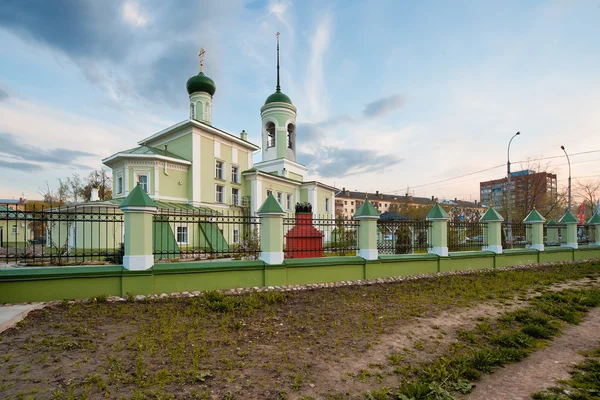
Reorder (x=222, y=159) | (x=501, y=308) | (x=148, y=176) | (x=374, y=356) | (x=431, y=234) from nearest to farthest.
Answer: (x=374, y=356) → (x=501, y=308) → (x=431, y=234) → (x=148, y=176) → (x=222, y=159)

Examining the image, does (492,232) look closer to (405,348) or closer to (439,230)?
(439,230)

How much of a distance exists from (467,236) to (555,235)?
604cm

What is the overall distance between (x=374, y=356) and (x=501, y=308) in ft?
12.0

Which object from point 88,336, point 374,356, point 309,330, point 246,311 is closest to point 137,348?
point 88,336

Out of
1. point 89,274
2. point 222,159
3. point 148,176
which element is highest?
point 222,159

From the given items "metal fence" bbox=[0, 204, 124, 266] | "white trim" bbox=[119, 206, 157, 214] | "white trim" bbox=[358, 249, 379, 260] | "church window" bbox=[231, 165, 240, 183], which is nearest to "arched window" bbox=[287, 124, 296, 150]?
"church window" bbox=[231, 165, 240, 183]

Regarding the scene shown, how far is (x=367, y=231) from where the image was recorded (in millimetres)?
8867

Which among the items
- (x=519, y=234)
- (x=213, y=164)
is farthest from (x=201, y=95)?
(x=519, y=234)

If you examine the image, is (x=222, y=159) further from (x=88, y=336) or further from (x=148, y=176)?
(x=88, y=336)

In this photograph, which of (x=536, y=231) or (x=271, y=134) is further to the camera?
(x=271, y=134)

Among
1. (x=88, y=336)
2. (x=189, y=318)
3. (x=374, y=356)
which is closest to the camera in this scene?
(x=374, y=356)

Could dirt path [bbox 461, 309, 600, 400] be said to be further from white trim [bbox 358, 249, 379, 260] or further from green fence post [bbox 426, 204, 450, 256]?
green fence post [bbox 426, 204, 450, 256]

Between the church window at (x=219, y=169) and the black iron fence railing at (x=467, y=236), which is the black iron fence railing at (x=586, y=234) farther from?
the church window at (x=219, y=169)

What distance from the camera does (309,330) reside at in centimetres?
477
